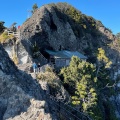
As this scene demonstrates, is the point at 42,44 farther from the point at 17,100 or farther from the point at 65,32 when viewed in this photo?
the point at 17,100

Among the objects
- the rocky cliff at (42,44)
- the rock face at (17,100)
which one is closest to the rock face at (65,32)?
the rocky cliff at (42,44)

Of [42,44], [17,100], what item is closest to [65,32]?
[42,44]

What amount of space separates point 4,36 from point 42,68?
32.4ft

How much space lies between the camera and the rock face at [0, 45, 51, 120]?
48.4ft

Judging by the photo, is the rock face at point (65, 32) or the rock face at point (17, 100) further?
the rock face at point (65, 32)

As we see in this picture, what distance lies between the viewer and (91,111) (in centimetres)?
3966

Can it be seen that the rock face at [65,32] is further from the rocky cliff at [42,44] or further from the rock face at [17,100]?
the rock face at [17,100]

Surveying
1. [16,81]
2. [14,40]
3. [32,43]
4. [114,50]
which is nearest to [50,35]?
[32,43]

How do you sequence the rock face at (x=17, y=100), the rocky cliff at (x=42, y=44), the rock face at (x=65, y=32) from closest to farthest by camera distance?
1. the rock face at (x=17, y=100)
2. the rocky cliff at (x=42, y=44)
3. the rock face at (x=65, y=32)

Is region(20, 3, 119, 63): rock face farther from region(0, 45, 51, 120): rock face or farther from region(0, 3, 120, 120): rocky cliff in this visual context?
region(0, 45, 51, 120): rock face

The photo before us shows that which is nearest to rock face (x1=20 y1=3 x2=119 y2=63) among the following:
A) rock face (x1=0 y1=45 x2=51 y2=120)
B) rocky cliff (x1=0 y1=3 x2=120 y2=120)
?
rocky cliff (x1=0 y1=3 x2=120 y2=120)

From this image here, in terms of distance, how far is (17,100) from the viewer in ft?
51.0

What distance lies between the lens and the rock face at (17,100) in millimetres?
14742

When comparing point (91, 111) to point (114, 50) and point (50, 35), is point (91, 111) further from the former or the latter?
point (114, 50)
